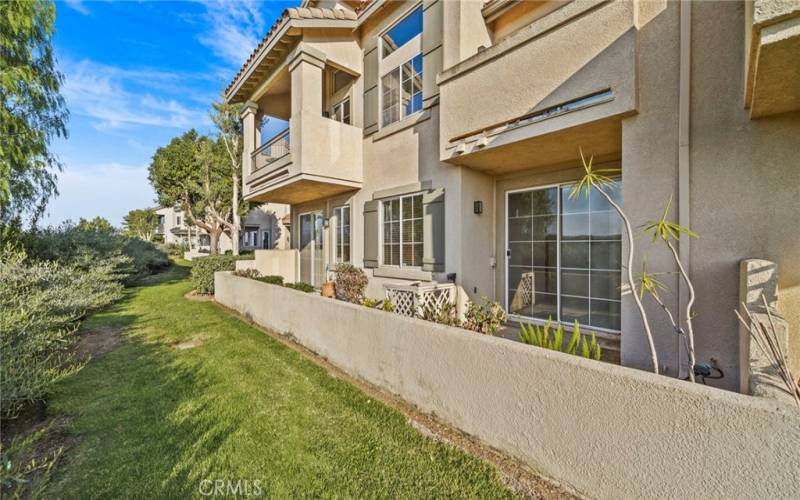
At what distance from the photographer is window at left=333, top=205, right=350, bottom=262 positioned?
9641 mm

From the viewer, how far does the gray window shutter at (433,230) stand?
6.77 meters

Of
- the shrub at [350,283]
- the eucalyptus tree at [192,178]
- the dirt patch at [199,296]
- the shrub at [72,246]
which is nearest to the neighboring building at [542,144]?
the shrub at [350,283]

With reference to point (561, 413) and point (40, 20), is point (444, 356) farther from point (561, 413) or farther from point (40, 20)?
point (40, 20)

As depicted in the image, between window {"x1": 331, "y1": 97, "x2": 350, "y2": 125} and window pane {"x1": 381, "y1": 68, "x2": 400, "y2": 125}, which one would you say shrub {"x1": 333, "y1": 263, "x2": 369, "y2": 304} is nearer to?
window pane {"x1": 381, "y1": 68, "x2": 400, "y2": 125}

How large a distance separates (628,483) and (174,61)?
717 inches

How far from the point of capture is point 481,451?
3119 millimetres

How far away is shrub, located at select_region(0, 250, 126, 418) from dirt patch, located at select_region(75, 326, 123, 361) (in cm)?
20

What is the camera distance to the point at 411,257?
7.57 m

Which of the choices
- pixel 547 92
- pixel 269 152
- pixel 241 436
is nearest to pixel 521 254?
pixel 547 92

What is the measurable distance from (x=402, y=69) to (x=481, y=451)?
8173mm

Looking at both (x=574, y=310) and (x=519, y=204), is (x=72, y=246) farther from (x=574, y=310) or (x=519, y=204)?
(x=574, y=310)

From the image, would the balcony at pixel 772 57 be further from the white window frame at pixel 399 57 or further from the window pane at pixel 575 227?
the white window frame at pixel 399 57

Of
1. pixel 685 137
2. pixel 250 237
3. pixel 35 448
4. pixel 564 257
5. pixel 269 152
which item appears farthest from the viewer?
pixel 250 237

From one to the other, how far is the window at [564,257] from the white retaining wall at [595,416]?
3719 mm
